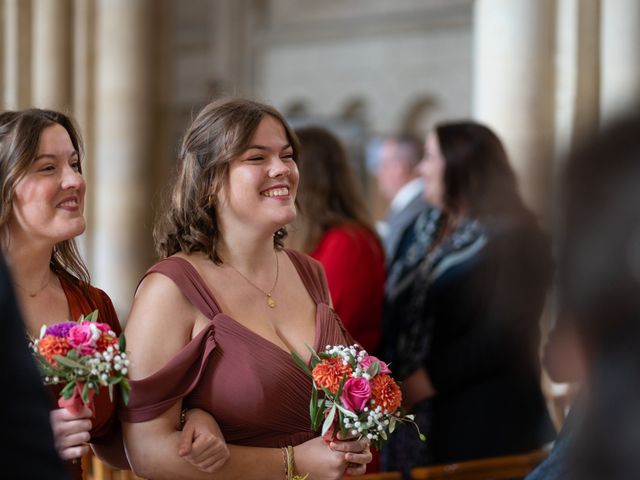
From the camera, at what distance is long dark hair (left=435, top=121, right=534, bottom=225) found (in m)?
5.00

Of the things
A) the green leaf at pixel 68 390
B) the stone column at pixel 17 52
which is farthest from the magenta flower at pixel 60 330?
the stone column at pixel 17 52

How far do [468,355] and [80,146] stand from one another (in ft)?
7.32

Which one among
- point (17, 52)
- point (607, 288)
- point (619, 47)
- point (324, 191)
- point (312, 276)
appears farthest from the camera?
point (17, 52)

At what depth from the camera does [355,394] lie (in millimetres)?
2949

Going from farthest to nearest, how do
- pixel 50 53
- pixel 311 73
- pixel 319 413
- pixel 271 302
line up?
pixel 311 73
pixel 50 53
pixel 271 302
pixel 319 413

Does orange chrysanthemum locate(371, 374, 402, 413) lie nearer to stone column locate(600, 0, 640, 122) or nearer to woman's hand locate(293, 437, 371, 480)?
woman's hand locate(293, 437, 371, 480)

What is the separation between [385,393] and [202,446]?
1.69ft

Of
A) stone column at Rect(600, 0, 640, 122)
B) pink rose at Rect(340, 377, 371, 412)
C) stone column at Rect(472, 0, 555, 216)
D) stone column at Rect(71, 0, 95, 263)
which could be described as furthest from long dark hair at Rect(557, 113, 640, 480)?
stone column at Rect(71, 0, 95, 263)

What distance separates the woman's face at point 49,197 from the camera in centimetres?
310

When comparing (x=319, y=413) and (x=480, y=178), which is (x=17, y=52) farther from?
(x=319, y=413)

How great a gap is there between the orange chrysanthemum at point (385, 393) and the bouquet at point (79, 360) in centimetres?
66

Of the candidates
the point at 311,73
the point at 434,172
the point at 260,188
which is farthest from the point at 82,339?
the point at 311,73

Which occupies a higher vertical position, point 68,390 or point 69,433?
point 68,390

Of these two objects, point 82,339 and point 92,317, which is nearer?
point 82,339
